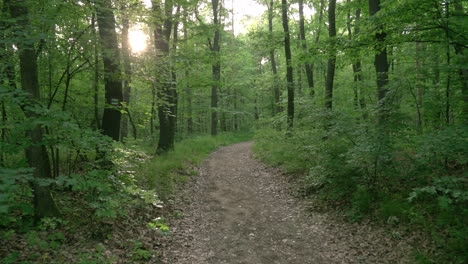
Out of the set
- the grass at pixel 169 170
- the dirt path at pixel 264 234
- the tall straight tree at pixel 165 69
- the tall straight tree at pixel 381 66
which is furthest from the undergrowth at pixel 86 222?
the tall straight tree at pixel 381 66

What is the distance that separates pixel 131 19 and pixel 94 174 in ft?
14.3

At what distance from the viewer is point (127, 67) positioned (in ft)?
21.4

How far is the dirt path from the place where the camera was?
503cm

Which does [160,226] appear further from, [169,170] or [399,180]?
[399,180]

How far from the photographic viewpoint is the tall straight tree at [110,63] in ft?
19.4

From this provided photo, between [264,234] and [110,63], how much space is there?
558 centimetres

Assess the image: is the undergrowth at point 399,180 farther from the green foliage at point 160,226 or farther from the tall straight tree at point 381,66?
the green foliage at point 160,226

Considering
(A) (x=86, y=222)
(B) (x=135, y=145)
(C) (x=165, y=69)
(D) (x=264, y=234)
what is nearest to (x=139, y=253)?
(A) (x=86, y=222)

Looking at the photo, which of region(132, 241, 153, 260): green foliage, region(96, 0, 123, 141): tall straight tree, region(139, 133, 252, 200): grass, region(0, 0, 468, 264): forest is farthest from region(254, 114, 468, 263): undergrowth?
region(96, 0, 123, 141): tall straight tree

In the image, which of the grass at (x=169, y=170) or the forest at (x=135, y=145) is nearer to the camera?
the forest at (x=135, y=145)

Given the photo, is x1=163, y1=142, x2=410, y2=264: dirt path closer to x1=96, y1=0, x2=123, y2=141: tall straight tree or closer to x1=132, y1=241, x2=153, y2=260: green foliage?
x1=132, y1=241, x2=153, y2=260: green foliage

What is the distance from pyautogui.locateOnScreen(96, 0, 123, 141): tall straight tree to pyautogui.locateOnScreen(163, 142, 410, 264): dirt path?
318 centimetres

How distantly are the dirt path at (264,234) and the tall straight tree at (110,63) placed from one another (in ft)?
10.4

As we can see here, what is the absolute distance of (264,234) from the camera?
6.06 m
